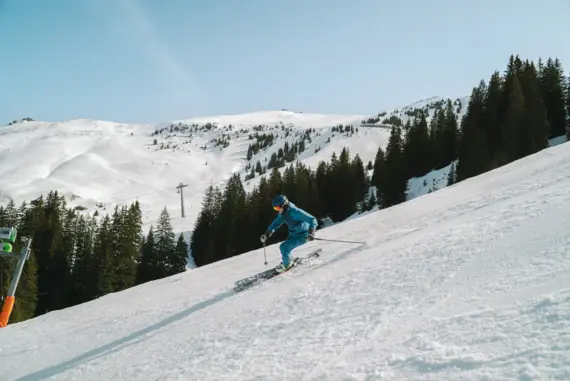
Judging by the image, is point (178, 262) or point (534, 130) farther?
point (178, 262)

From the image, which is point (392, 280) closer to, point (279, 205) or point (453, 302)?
point (453, 302)

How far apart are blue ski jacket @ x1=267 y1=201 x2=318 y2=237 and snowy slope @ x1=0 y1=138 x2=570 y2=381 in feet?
3.57

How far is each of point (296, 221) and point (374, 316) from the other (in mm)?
5855

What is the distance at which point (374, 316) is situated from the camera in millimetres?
6480

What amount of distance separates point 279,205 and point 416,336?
7.09 metres

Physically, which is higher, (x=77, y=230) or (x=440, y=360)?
(x=77, y=230)

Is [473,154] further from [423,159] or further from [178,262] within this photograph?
[178,262]

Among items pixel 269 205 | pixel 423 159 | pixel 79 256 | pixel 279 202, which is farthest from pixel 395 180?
pixel 279 202

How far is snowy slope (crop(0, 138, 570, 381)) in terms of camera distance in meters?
4.60

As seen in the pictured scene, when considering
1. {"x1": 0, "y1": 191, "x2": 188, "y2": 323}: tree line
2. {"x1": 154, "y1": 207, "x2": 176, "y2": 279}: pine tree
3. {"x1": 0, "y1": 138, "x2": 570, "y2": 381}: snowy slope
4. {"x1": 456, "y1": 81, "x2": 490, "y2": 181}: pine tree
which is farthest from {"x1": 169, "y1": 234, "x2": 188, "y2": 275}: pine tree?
{"x1": 0, "y1": 138, "x2": 570, "y2": 381}: snowy slope

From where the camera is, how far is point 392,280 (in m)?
8.06

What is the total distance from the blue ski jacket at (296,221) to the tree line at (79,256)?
44000 millimetres

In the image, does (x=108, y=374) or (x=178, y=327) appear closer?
(x=108, y=374)

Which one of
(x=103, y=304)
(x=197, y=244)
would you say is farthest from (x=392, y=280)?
(x=197, y=244)
